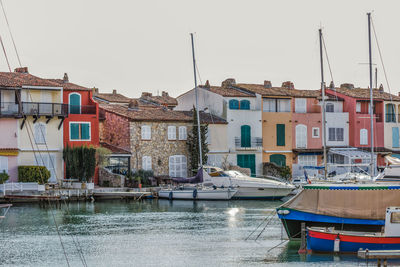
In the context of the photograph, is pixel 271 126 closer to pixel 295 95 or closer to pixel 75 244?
pixel 295 95

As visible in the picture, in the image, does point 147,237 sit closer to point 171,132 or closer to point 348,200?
point 348,200

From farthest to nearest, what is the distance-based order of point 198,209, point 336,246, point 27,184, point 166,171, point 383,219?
point 166,171 < point 27,184 < point 198,209 < point 383,219 < point 336,246

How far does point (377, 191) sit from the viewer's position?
94.4ft

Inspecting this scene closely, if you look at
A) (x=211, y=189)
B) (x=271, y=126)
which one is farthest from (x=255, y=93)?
(x=211, y=189)

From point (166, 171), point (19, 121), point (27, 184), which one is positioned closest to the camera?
point (27, 184)

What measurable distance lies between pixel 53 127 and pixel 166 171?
400 inches

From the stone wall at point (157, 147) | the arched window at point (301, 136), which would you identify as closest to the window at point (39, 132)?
the stone wall at point (157, 147)

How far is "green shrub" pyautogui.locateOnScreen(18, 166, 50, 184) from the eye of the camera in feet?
166

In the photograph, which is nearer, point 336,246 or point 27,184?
point 336,246

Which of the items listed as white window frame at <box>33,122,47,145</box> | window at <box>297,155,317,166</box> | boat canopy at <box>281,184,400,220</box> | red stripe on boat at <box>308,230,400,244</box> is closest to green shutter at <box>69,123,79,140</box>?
white window frame at <box>33,122,47,145</box>

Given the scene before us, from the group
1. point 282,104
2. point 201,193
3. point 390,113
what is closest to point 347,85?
point 390,113

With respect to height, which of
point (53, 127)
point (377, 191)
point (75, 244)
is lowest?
point (75, 244)

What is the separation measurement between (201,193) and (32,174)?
11646 mm

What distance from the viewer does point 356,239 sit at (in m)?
26.5
